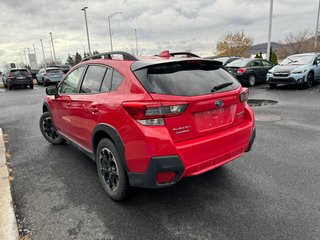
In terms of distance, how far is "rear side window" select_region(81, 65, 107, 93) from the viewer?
138 inches

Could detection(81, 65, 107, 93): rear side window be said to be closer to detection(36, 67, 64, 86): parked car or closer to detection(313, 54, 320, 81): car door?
detection(313, 54, 320, 81): car door

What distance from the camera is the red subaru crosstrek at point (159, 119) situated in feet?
8.71

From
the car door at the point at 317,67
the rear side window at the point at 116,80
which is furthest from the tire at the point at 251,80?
the rear side window at the point at 116,80

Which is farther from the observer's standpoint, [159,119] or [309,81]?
[309,81]

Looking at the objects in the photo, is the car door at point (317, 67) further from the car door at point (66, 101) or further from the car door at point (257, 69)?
the car door at point (66, 101)

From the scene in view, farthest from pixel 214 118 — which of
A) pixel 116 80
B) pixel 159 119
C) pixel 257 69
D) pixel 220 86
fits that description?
pixel 257 69

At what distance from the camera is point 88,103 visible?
3.52 meters

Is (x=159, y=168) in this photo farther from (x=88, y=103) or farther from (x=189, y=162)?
(x=88, y=103)

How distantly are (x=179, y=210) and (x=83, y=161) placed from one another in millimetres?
2195

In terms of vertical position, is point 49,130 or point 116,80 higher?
point 116,80

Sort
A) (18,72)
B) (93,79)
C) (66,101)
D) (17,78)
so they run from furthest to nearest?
(18,72) → (17,78) → (66,101) → (93,79)

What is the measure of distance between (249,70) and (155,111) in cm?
1264

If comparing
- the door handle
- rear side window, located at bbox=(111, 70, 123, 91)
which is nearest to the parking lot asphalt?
the door handle

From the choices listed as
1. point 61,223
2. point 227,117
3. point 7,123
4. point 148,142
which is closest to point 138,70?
point 148,142
